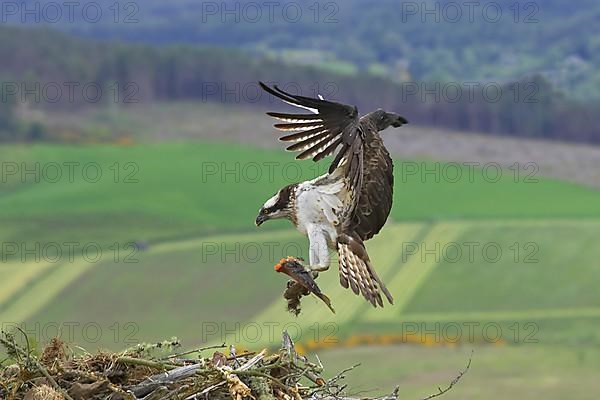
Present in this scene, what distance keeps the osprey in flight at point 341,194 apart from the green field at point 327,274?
12901 millimetres

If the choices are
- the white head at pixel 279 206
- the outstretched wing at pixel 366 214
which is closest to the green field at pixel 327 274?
the outstretched wing at pixel 366 214

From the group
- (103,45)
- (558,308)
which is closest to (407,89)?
(103,45)

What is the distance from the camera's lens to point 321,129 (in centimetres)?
884

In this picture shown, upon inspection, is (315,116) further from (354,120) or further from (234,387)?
(234,387)

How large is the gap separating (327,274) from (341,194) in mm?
13018

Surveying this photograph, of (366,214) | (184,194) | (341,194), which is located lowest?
(184,194)

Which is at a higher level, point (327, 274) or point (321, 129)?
point (321, 129)

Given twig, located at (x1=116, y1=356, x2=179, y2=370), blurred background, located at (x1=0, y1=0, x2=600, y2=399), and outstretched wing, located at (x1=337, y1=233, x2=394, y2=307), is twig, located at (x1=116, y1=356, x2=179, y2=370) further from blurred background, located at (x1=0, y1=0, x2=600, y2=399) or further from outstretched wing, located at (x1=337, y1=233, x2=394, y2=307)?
outstretched wing, located at (x1=337, y1=233, x2=394, y2=307)

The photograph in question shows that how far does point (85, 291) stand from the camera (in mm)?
33688

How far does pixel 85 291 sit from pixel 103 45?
5244cm

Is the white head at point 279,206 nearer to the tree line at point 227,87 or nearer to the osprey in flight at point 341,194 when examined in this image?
the osprey in flight at point 341,194

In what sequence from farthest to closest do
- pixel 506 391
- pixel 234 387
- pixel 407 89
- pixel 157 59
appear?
pixel 157 59 → pixel 407 89 → pixel 506 391 → pixel 234 387

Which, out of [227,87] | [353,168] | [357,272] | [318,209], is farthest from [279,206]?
[227,87]

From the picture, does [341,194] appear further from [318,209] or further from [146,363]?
[146,363]
